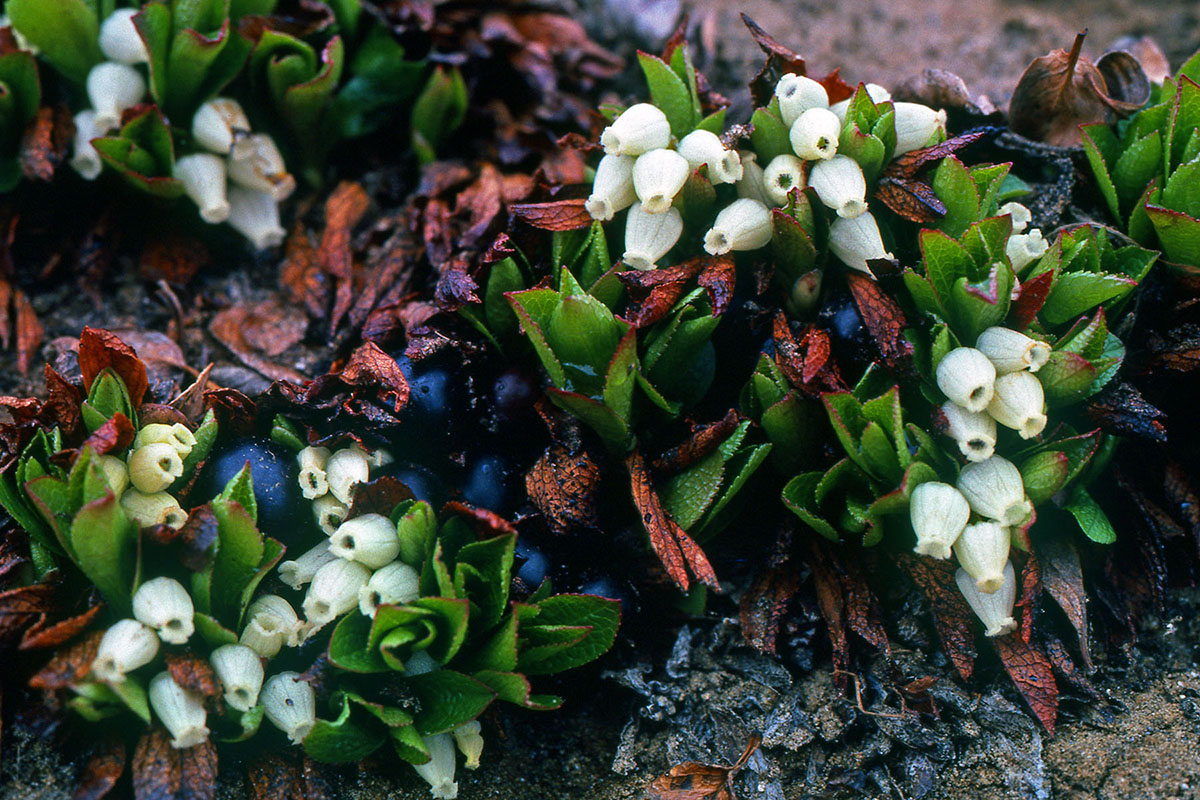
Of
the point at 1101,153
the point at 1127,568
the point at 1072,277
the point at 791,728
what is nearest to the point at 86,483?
the point at 791,728

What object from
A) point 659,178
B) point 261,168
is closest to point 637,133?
point 659,178

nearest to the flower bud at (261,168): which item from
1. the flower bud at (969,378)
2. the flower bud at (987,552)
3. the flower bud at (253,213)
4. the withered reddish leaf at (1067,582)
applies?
the flower bud at (253,213)

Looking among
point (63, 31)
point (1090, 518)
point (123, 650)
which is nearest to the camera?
point (123, 650)

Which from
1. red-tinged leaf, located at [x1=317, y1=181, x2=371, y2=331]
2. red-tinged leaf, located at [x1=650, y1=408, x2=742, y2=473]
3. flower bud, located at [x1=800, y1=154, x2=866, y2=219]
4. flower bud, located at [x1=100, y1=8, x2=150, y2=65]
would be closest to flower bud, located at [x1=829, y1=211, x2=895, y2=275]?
flower bud, located at [x1=800, y1=154, x2=866, y2=219]

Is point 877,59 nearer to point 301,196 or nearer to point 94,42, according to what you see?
point 301,196

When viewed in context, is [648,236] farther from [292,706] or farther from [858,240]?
[292,706]

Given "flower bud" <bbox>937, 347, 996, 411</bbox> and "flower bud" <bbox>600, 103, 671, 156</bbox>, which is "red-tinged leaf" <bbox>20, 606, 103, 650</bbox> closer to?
"flower bud" <bbox>600, 103, 671, 156</bbox>
